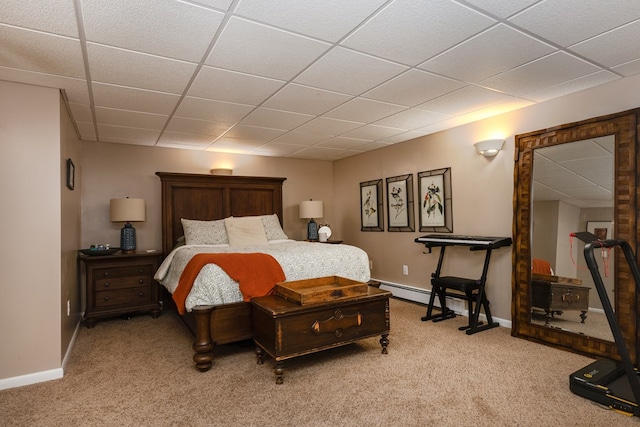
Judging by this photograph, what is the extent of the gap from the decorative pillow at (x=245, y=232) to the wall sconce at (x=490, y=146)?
2785 mm

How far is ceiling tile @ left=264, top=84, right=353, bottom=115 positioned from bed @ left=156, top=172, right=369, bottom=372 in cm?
141

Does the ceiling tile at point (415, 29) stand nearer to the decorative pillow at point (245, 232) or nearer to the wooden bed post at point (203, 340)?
the wooden bed post at point (203, 340)

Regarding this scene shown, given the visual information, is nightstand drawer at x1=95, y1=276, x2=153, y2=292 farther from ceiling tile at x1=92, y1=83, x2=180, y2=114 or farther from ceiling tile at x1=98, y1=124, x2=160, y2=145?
ceiling tile at x1=92, y1=83, x2=180, y2=114

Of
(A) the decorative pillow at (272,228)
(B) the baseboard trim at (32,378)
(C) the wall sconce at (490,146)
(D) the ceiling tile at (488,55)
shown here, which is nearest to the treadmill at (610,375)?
(D) the ceiling tile at (488,55)

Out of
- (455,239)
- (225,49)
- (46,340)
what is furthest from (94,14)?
(455,239)

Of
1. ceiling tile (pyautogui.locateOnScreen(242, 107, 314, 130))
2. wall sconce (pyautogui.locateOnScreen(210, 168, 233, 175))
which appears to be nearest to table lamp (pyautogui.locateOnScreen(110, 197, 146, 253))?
wall sconce (pyautogui.locateOnScreen(210, 168, 233, 175))

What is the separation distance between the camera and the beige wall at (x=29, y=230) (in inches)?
102

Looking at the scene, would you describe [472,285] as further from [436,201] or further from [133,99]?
[133,99]

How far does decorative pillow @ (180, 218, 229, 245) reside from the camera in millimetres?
4455

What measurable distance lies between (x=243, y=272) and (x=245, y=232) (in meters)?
1.68

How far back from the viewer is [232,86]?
2.91 metres

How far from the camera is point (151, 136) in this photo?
445cm

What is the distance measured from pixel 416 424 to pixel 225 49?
2.55 metres

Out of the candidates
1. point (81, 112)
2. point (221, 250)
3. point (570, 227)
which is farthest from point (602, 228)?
point (81, 112)
